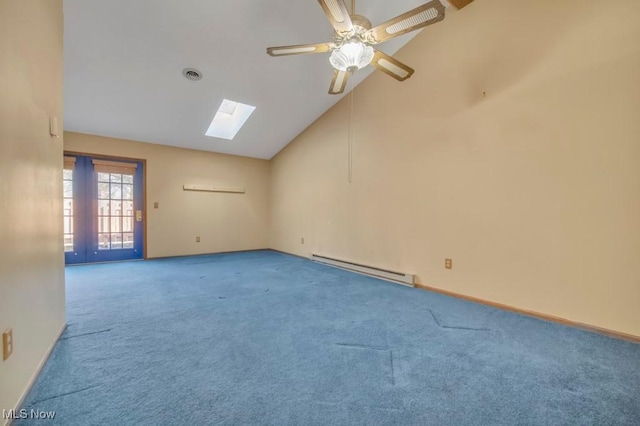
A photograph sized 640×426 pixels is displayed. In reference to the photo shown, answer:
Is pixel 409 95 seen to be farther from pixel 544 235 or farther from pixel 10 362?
pixel 10 362

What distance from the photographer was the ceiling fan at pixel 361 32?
1617 mm

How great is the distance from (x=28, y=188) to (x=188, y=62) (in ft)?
8.36

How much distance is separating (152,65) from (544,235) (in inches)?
185

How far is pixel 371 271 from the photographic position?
3.86 meters

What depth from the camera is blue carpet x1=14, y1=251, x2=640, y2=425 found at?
125 centimetres

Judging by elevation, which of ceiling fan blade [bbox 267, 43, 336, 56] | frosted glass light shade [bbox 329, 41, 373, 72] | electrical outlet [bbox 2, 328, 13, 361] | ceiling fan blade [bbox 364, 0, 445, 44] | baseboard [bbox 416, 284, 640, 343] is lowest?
baseboard [bbox 416, 284, 640, 343]

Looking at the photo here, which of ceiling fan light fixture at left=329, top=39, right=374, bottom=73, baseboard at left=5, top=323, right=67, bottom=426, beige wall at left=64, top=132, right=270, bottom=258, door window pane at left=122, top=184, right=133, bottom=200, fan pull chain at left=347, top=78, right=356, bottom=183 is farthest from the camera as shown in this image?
beige wall at left=64, top=132, right=270, bottom=258

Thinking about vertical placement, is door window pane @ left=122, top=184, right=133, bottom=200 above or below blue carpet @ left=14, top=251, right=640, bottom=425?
above

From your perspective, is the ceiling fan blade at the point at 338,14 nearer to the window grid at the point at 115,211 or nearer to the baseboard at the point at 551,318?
the baseboard at the point at 551,318

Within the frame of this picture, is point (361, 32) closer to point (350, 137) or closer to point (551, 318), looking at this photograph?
point (350, 137)

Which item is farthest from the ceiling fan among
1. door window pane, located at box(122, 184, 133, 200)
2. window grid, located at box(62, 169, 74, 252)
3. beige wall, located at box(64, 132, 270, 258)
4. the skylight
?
window grid, located at box(62, 169, 74, 252)

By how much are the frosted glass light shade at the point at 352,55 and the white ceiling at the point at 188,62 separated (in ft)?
4.06

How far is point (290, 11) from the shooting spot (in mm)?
2764

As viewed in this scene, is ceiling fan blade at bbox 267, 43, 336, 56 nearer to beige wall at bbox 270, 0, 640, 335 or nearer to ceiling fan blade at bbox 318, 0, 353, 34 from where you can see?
ceiling fan blade at bbox 318, 0, 353, 34
